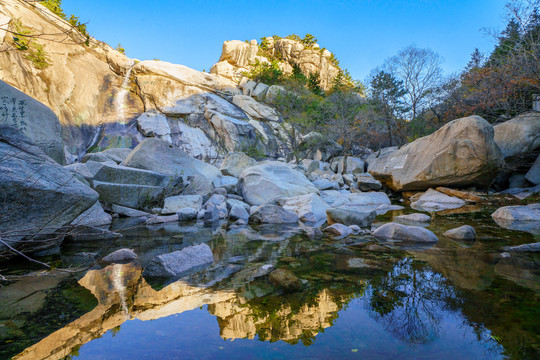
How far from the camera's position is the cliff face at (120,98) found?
758 inches

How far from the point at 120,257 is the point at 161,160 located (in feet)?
16.5

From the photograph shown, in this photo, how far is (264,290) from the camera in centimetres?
255

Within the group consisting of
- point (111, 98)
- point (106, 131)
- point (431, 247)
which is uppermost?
point (111, 98)

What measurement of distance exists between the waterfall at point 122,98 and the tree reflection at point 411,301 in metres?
24.0

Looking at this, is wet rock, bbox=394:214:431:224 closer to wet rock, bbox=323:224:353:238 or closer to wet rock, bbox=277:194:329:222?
wet rock, bbox=277:194:329:222

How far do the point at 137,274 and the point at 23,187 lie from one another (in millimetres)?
1502

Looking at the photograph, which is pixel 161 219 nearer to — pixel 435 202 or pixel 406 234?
pixel 406 234

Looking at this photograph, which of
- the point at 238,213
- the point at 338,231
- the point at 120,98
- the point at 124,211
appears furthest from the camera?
the point at 120,98

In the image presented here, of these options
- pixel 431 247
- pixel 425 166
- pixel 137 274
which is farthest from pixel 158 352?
pixel 425 166

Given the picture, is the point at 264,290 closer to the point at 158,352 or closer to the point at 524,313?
the point at 158,352

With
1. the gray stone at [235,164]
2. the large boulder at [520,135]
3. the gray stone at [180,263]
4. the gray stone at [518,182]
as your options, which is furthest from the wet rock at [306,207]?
the gray stone at [518,182]

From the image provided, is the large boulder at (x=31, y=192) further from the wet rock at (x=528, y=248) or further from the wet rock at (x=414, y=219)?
the wet rock at (x=414, y=219)

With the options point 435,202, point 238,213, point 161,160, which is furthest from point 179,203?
point 435,202

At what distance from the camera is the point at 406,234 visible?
450 centimetres
